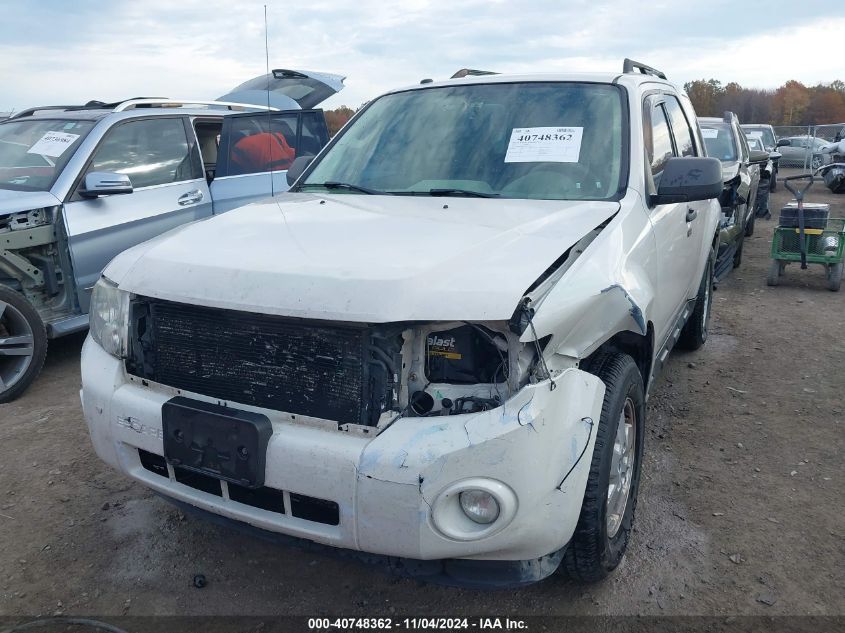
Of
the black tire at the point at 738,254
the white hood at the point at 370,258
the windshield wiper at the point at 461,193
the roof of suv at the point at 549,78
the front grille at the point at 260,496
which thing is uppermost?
the roof of suv at the point at 549,78

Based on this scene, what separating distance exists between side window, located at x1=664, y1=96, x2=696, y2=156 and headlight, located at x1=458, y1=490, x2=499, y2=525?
292cm

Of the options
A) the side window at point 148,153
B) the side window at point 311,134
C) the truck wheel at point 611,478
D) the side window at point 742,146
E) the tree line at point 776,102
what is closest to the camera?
the truck wheel at point 611,478

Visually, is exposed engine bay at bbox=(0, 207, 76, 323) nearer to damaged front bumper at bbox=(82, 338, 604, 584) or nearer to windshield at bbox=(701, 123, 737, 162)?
damaged front bumper at bbox=(82, 338, 604, 584)

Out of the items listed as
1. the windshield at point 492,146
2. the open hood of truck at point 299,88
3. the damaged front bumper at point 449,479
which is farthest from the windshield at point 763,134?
the damaged front bumper at point 449,479

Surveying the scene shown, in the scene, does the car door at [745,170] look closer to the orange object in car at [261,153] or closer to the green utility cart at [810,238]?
the green utility cart at [810,238]

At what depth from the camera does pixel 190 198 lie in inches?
231

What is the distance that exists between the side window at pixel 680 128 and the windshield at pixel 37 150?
13.6ft

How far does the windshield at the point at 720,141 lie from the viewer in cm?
891

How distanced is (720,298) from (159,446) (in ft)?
21.3

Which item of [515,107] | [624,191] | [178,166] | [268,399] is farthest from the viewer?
[178,166]

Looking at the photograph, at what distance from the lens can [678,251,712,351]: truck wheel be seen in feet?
16.9

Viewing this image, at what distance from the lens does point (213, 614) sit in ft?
8.48

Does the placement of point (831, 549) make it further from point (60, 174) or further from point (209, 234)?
point (60, 174)

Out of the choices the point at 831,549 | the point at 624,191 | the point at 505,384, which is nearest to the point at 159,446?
the point at 505,384
